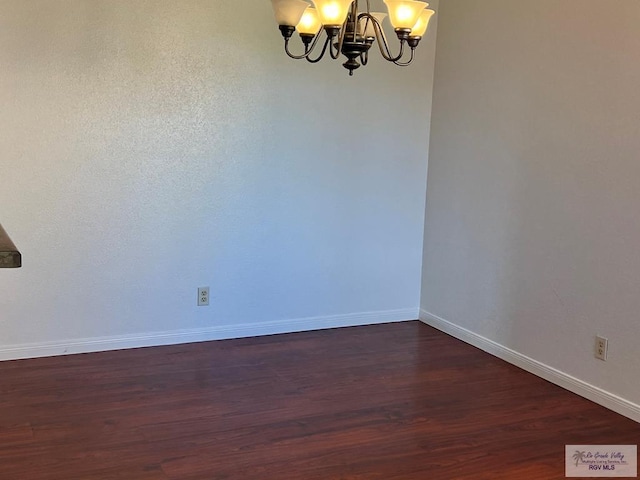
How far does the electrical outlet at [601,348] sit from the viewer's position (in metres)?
3.12

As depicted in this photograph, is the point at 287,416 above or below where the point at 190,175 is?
below

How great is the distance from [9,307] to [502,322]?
9.15 feet

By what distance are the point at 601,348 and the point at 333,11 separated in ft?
6.95

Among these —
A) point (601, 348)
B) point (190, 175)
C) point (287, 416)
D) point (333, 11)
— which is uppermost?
point (333, 11)

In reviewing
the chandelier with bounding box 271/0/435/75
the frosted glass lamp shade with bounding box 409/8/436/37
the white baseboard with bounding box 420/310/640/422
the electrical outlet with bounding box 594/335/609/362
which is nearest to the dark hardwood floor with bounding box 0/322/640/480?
the white baseboard with bounding box 420/310/640/422

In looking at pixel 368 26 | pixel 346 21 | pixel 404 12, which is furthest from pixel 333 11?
pixel 368 26

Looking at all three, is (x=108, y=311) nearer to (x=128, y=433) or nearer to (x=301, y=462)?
(x=128, y=433)

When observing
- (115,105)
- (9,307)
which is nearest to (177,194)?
(115,105)

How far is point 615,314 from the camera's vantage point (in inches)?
120

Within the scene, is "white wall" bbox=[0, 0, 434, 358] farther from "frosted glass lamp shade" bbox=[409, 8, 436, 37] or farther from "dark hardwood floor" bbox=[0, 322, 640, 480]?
"frosted glass lamp shade" bbox=[409, 8, 436, 37]

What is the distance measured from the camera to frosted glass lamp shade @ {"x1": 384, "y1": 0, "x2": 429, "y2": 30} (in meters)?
2.22

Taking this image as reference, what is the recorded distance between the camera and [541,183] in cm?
345

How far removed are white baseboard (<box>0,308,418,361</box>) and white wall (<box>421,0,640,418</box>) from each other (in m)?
0.44

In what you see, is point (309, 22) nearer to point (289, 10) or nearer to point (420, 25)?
point (289, 10)
